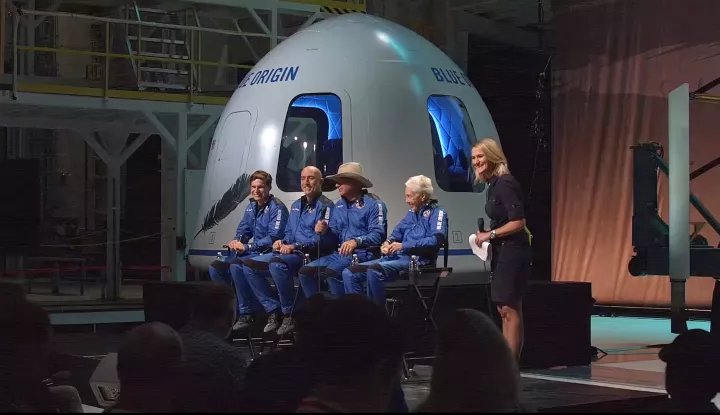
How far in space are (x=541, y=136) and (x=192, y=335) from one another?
32.7 feet

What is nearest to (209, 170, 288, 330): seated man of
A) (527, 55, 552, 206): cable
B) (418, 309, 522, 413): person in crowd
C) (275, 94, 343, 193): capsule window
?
(275, 94, 343, 193): capsule window

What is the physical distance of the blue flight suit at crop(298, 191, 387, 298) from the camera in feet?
21.9

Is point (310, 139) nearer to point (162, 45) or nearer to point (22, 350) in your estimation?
point (162, 45)

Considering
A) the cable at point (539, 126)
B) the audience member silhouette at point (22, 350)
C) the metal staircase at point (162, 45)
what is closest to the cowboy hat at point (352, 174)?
the audience member silhouette at point (22, 350)

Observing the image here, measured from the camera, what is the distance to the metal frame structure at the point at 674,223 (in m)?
5.43

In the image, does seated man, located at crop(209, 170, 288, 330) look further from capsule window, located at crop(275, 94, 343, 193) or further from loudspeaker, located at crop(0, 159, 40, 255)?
loudspeaker, located at crop(0, 159, 40, 255)

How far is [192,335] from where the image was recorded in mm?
2742

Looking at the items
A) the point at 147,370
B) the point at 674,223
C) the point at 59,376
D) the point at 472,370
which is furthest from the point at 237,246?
the point at 472,370

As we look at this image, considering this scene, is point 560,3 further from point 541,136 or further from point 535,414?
point 535,414

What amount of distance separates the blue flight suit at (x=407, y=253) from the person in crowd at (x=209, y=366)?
312 cm

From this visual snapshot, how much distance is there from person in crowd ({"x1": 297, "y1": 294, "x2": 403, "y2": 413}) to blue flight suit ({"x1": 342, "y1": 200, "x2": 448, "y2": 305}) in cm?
407

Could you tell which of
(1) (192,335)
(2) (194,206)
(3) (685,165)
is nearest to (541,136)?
(2) (194,206)

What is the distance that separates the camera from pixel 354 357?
6.97 feet

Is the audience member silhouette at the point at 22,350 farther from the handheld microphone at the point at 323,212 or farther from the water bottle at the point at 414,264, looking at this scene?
the handheld microphone at the point at 323,212
